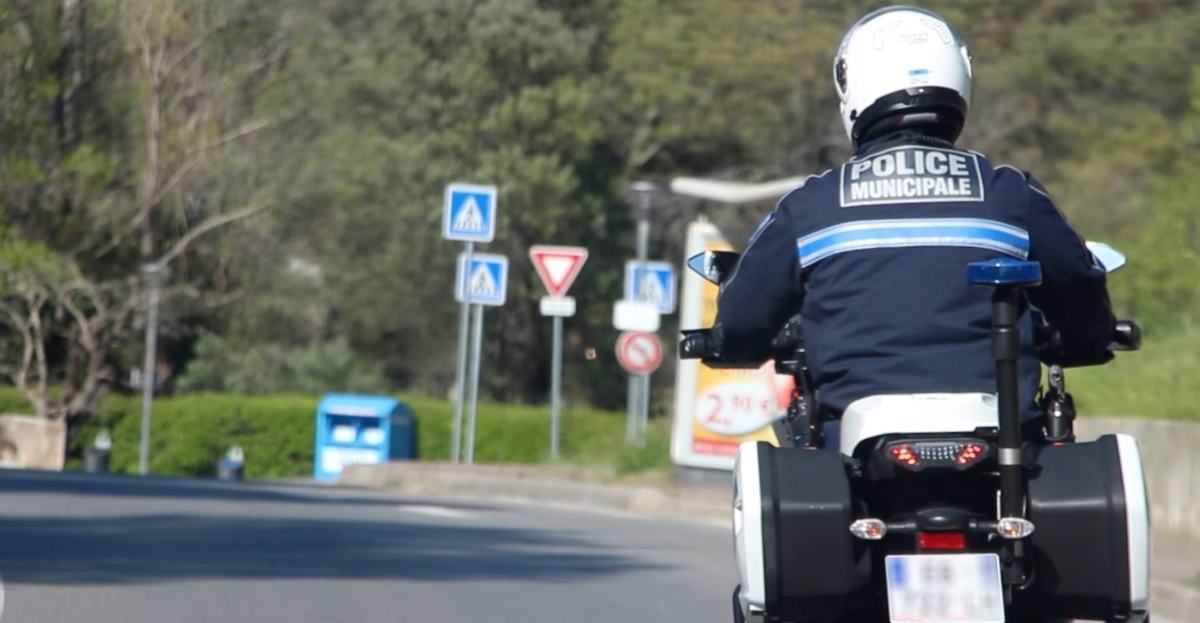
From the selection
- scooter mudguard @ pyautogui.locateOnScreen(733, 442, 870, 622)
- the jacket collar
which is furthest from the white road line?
scooter mudguard @ pyautogui.locateOnScreen(733, 442, 870, 622)

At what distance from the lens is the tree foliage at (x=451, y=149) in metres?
36.0

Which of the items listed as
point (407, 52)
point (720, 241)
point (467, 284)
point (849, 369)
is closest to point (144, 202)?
point (407, 52)

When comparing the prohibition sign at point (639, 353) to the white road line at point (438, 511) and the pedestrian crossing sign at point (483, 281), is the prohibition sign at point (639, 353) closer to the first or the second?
the pedestrian crossing sign at point (483, 281)

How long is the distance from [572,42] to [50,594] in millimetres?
32877

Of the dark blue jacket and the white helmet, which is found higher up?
the white helmet

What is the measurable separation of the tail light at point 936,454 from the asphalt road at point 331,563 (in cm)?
433

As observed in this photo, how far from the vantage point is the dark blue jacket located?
14.0ft

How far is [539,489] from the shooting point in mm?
18453

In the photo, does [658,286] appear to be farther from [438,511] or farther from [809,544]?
[809,544]

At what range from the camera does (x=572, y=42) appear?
1597 inches

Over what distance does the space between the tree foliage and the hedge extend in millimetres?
1151

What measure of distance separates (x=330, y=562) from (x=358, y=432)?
24.1m

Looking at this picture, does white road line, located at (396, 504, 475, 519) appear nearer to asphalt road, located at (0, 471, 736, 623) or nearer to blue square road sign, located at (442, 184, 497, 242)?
asphalt road, located at (0, 471, 736, 623)

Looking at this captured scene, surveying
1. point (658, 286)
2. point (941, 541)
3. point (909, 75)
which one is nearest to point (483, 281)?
point (658, 286)
